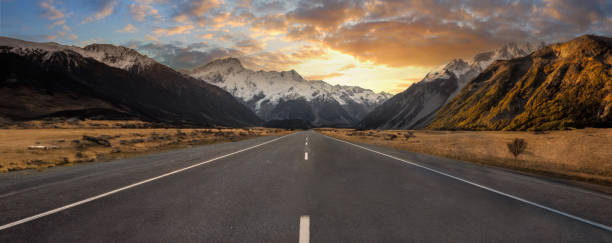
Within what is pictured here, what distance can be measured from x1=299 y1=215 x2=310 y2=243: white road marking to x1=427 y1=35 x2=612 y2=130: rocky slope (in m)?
88.3

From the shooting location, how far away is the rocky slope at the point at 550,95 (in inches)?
2778

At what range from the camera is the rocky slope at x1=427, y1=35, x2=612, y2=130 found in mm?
70562

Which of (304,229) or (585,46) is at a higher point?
(585,46)

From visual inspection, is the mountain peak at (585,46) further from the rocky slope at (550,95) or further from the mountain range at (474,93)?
the mountain range at (474,93)

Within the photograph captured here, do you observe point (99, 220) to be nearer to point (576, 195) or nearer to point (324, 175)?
point (324, 175)

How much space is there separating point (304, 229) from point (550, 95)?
104 meters

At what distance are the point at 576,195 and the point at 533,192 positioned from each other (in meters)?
0.86

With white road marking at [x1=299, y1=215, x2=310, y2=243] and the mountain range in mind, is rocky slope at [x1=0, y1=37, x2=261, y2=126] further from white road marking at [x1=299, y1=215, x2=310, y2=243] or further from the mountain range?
white road marking at [x1=299, y1=215, x2=310, y2=243]

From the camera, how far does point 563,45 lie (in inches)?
4390

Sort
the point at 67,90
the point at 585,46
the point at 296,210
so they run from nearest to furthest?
the point at 296,210 → the point at 585,46 → the point at 67,90

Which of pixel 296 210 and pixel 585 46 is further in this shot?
pixel 585 46

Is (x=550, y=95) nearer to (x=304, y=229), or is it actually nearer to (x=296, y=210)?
Answer: (x=296, y=210)

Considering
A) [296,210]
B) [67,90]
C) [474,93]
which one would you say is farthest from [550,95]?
[67,90]

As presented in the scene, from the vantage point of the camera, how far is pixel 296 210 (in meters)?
5.33
